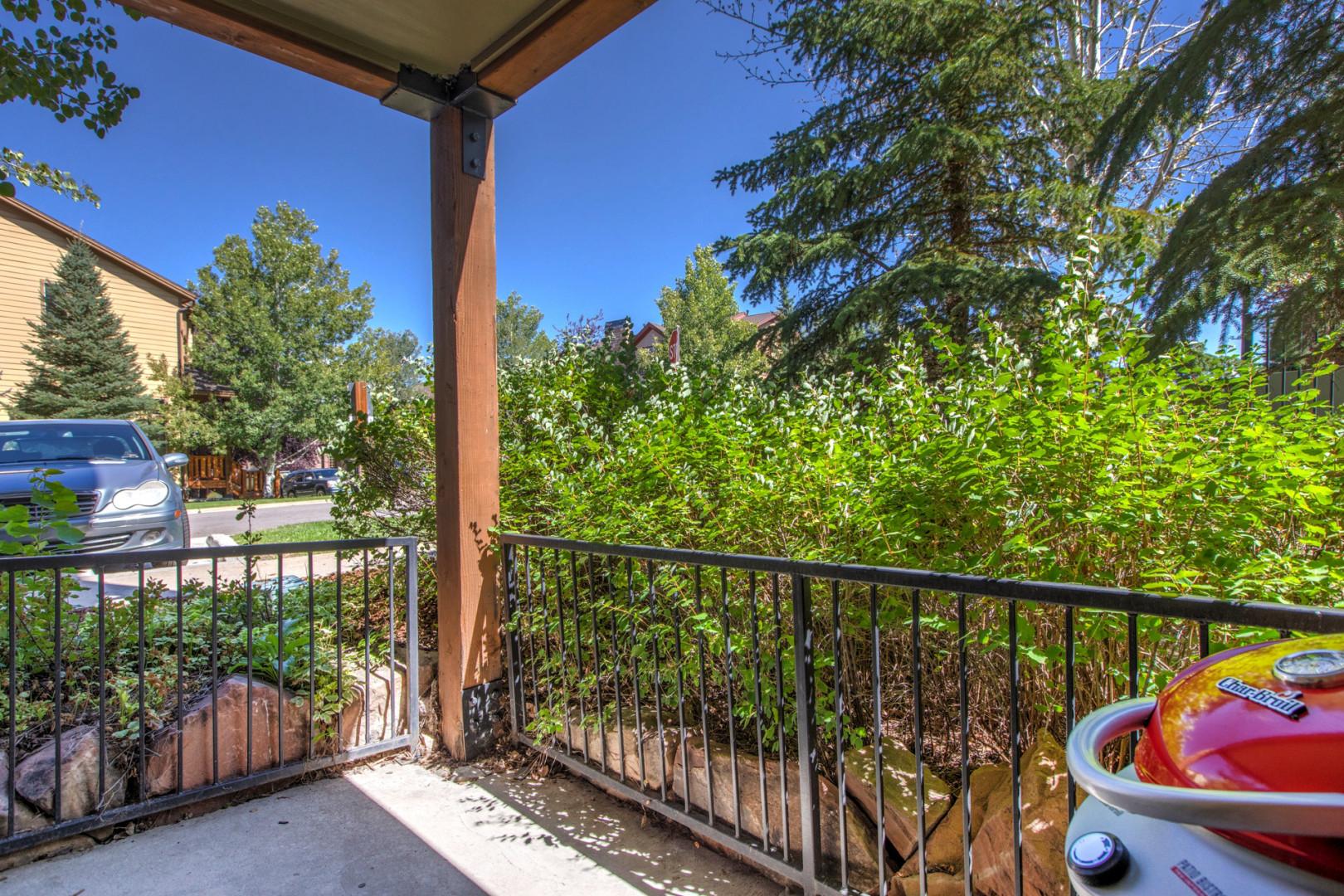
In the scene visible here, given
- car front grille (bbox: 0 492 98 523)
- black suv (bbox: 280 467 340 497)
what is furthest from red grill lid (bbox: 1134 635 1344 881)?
black suv (bbox: 280 467 340 497)

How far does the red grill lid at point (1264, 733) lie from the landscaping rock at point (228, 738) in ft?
8.89

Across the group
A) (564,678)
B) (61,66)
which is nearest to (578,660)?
(564,678)

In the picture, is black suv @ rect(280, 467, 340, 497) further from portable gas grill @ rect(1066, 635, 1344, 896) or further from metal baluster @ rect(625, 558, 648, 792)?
portable gas grill @ rect(1066, 635, 1344, 896)

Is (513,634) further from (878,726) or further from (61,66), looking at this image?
(61,66)

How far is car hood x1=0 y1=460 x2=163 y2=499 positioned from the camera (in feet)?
13.5

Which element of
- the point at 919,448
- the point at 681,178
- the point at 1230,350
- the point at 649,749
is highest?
the point at 681,178

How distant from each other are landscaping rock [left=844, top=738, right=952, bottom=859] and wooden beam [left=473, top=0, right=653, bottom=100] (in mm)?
2394

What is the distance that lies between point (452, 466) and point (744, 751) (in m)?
1.52

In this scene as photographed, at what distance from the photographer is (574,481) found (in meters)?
2.57

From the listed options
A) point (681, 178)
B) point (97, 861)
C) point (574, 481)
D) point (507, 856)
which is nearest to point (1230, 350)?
point (574, 481)

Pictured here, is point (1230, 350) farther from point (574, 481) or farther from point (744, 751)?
point (574, 481)

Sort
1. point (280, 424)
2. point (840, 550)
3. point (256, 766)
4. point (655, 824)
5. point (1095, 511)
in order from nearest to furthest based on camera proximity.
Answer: point (1095, 511)
point (840, 550)
point (655, 824)
point (256, 766)
point (280, 424)

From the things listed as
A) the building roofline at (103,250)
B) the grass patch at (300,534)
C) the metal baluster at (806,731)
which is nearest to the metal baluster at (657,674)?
the metal baluster at (806,731)

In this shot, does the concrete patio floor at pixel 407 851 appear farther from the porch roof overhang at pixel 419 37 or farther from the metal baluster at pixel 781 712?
the porch roof overhang at pixel 419 37
